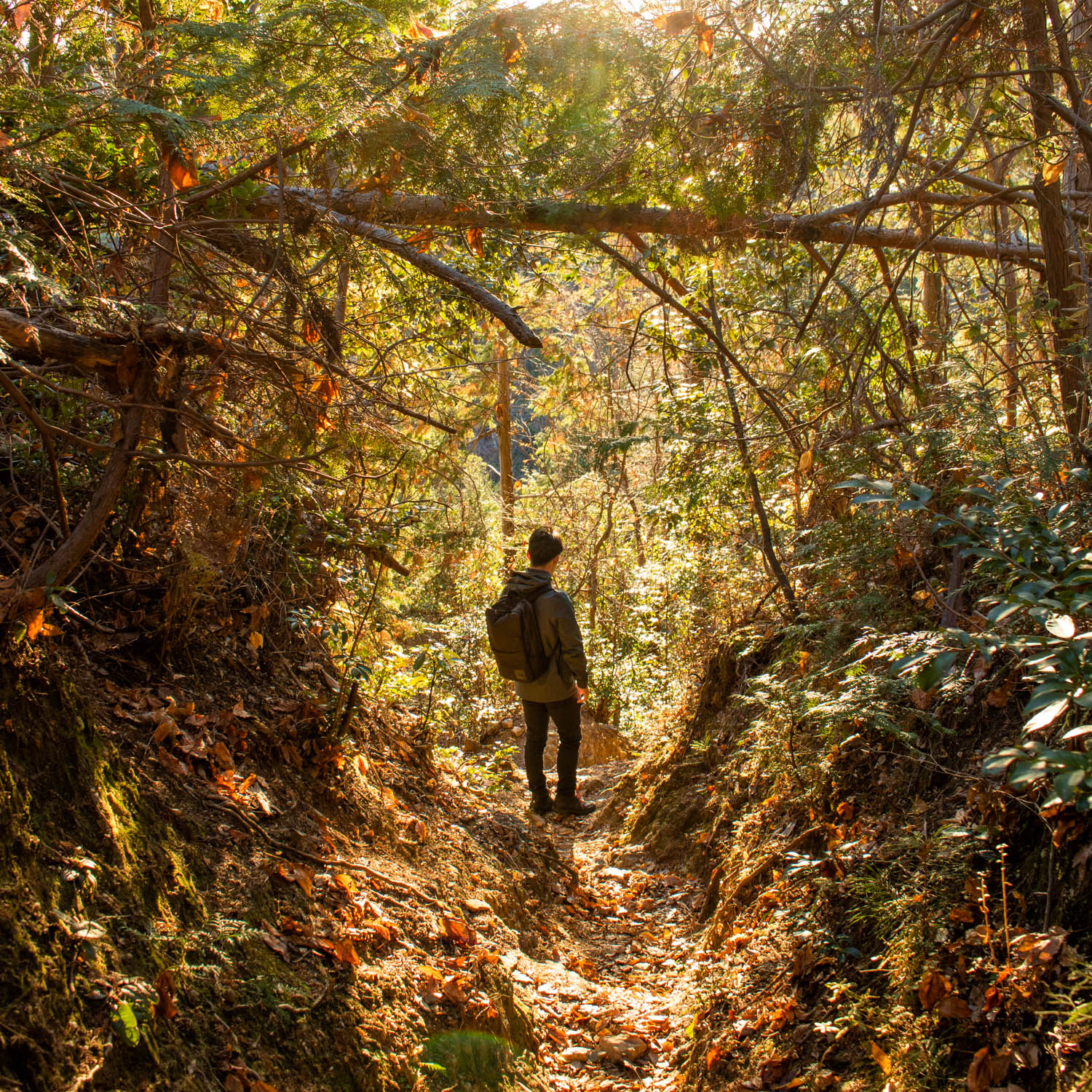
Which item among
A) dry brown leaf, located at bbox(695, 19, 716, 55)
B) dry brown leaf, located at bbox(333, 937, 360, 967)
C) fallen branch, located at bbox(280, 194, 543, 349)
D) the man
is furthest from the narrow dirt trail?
fallen branch, located at bbox(280, 194, 543, 349)

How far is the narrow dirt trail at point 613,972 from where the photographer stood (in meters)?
3.60

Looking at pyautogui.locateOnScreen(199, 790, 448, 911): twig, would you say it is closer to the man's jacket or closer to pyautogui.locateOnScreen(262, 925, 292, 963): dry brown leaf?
pyautogui.locateOnScreen(262, 925, 292, 963): dry brown leaf

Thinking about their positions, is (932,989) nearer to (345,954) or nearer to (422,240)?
(345,954)

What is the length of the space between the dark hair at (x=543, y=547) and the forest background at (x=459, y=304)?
1.95 ft

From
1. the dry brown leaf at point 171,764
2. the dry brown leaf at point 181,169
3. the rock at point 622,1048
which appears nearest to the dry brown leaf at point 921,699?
the rock at point 622,1048

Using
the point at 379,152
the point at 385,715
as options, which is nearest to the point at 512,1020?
the point at 385,715

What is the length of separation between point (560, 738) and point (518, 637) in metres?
1.00

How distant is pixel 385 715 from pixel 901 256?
5.40 metres

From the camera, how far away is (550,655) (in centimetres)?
634

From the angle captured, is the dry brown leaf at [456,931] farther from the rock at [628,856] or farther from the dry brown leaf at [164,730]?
the rock at [628,856]

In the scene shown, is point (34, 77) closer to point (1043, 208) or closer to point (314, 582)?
point (314, 582)

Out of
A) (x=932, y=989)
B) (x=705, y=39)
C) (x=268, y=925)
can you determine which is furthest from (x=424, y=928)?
(x=705, y=39)

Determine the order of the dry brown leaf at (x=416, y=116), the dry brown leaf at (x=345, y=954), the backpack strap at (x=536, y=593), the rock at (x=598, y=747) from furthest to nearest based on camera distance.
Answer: the rock at (x=598, y=747)
the backpack strap at (x=536, y=593)
the dry brown leaf at (x=416, y=116)
the dry brown leaf at (x=345, y=954)

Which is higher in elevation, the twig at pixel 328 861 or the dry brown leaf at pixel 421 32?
the dry brown leaf at pixel 421 32
